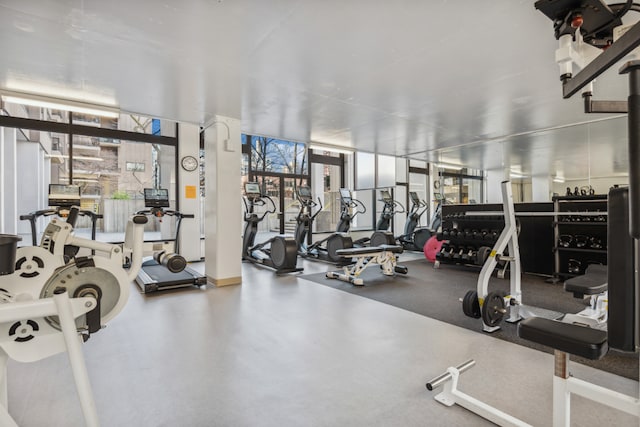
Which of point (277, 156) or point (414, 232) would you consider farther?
point (414, 232)

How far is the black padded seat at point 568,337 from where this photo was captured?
50.8 inches

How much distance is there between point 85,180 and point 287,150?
4.26 m

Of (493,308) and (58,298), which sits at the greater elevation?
(58,298)

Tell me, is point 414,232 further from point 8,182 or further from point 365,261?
point 8,182

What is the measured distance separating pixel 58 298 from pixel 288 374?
1.56 metres

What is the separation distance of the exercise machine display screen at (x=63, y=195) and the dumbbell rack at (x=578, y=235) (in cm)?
678

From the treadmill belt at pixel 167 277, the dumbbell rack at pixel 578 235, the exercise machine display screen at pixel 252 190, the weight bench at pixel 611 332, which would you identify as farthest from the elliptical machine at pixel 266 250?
the weight bench at pixel 611 332

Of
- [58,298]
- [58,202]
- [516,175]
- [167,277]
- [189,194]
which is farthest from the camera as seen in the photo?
[516,175]

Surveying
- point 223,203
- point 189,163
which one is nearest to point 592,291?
point 223,203

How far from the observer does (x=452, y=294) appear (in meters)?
4.51

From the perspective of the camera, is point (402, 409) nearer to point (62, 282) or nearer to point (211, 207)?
point (62, 282)

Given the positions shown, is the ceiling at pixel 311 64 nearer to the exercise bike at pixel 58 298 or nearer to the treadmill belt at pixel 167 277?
the exercise bike at pixel 58 298

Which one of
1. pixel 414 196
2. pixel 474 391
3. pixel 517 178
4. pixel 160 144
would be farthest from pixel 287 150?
pixel 474 391

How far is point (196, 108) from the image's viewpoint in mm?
4852
